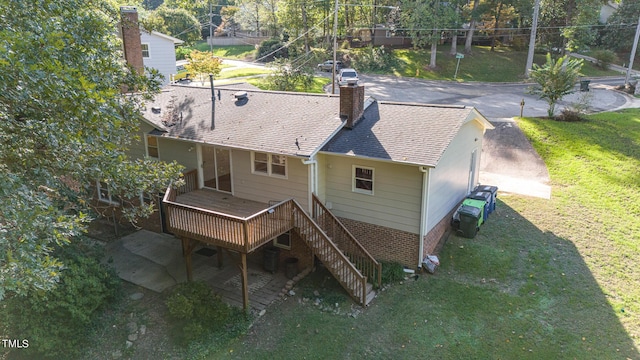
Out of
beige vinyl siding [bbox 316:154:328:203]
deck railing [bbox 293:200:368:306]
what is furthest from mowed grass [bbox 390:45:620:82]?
deck railing [bbox 293:200:368:306]

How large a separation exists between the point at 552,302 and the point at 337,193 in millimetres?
6728

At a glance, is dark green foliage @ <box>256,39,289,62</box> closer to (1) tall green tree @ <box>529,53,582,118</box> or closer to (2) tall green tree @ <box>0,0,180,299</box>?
(1) tall green tree @ <box>529,53,582,118</box>

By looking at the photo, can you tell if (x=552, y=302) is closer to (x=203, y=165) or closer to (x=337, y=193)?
(x=337, y=193)

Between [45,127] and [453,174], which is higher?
[45,127]

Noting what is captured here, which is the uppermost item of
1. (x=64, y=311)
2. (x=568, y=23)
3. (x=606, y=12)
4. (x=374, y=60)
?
(x=606, y=12)

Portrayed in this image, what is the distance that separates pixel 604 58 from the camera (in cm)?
4638

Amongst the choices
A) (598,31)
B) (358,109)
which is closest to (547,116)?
(358,109)

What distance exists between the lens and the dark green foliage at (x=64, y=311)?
991cm

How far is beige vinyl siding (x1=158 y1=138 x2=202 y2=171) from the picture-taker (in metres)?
15.3

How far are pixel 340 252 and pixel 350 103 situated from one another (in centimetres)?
474

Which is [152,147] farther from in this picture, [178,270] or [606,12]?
[606,12]

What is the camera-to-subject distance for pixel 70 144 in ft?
26.6

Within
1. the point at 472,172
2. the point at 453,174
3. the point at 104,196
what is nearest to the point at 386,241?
the point at 453,174

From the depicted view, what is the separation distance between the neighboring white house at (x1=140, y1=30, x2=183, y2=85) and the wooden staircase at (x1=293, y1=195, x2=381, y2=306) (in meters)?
27.1
